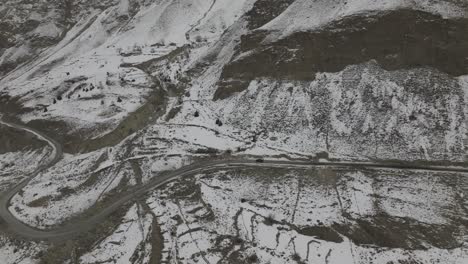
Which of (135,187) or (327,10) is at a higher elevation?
(327,10)

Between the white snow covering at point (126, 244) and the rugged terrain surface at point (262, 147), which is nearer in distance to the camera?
the white snow covering at point (126, 244)

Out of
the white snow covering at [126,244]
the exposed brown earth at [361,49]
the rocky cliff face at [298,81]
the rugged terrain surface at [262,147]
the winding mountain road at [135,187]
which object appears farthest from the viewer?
the exposed brown earth at [361,49]

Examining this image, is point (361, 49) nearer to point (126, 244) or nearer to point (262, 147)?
point (262, 147)

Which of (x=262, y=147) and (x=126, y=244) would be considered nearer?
(x=126, y=244)

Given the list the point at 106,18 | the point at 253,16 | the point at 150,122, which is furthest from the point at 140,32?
the point at 150,122

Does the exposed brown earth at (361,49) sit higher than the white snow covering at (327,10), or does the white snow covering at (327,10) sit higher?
the white snow covering at (327,10)

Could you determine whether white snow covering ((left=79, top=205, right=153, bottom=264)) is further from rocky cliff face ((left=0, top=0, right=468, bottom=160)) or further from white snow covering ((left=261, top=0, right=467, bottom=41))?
white snow covering ((left=261, top=0, right=467, bottom=41))

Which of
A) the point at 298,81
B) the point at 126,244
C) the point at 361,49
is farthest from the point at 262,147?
the point at 361,49

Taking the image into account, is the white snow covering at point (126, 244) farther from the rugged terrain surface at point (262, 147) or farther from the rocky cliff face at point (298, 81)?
the rocky cliff face at point (298, 81)

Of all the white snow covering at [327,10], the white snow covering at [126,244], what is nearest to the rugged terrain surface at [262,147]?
the white snow covering at [126,244]
